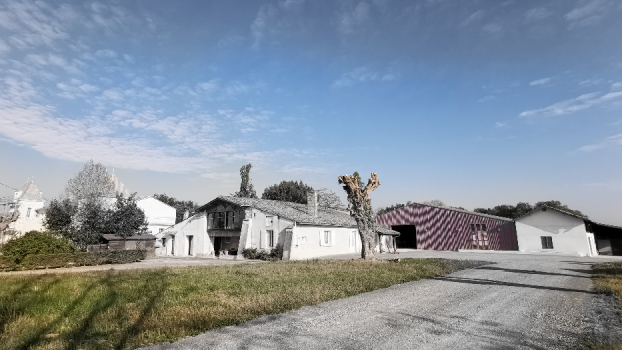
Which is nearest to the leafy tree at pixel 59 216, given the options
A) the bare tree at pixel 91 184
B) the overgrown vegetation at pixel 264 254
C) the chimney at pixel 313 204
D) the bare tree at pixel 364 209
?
the bare tree at pixel 91 184

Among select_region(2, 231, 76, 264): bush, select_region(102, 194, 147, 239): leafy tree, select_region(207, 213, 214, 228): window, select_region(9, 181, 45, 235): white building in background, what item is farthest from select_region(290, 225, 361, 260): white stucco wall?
select_region(9, 181, 45, 235): white building in background

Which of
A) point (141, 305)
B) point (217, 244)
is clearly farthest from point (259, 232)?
point (141, 305)

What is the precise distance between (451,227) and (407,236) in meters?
9.28

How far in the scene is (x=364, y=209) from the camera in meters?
24.6

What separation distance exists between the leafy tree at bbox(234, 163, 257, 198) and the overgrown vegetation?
3025 cm

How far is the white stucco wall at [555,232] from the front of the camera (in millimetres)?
33500

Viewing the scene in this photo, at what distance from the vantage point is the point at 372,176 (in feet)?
83.2

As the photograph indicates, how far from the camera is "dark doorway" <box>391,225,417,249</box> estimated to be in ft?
160

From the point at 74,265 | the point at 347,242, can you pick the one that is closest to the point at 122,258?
the point at 74,265

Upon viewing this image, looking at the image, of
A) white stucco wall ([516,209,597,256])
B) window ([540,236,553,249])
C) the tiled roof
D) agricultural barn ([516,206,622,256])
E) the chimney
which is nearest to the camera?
white stucco wall ([516,209,597,256])

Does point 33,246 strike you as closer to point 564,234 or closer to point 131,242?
point 131,242

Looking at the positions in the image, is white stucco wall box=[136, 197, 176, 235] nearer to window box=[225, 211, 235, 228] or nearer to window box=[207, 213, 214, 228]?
window box=[207, 213, 214, 228]

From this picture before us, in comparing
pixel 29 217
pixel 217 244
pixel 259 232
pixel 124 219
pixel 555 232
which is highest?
pixel 29 217

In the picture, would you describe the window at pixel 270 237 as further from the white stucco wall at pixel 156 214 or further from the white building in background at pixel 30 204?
the white building in background at pixel 30 204
